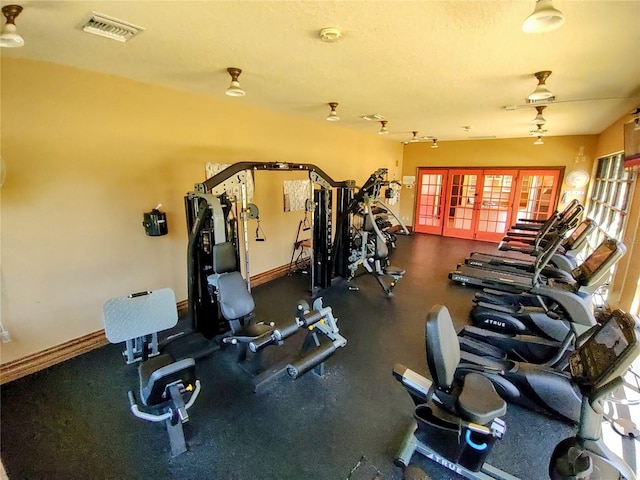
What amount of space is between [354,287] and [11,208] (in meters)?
3.95

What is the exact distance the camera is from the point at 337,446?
2002 millimetres

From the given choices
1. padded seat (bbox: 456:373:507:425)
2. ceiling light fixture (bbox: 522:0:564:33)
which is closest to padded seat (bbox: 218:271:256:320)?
padded seat (bbox: 456:373:507:425)

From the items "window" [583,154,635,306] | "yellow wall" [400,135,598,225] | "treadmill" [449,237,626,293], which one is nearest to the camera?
"treadmill" [449,237,626,293]

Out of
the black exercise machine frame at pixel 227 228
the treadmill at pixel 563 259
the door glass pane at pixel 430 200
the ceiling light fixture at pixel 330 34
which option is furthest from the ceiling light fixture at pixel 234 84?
the door glass pane at pixel 430 200

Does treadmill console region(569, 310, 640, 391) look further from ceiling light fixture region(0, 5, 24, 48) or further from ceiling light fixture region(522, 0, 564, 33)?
ceiling light fixture region(0, 5, 24, 48)

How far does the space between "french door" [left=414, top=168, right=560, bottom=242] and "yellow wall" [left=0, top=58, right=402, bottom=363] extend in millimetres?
6132

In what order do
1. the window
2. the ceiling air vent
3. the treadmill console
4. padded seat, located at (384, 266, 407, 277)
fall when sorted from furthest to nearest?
1. padded seat, located at (384, 266, 407, 277)
2. the window
3. the ceiling air vent
4. the treadmill console

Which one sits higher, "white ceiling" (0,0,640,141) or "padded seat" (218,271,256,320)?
"white ceiling" (0,0,640,141)

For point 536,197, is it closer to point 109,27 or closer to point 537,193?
point 537,193

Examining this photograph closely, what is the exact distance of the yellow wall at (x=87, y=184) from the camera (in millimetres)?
2523

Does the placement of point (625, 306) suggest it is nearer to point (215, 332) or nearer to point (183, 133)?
point (215, 332)

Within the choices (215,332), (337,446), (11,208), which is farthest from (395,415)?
(11,208)

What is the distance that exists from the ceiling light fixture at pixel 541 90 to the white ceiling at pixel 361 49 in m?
0.11

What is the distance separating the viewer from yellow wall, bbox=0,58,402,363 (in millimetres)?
2523
